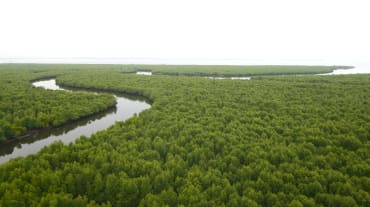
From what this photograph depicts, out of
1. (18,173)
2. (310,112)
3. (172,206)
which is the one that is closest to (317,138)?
(310,112)

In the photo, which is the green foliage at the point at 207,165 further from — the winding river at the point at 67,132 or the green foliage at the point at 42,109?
the green foliage at the point at 42,109

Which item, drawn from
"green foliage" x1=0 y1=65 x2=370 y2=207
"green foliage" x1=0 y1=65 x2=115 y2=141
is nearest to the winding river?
"green foliage" x1=0 y1=65 x2=115 y2=141

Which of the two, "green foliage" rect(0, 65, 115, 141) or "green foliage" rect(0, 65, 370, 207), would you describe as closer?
"green foliage" rect(0, 65, 370, 207)

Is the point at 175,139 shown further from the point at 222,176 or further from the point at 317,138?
the point at 317,138

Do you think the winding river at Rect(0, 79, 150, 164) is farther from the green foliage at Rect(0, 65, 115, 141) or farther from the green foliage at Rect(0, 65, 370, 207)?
the green foliage at Rect(0, 65, 370, 207)

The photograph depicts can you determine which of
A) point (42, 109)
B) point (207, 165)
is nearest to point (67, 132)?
point (42, 109)

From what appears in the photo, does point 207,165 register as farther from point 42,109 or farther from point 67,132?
point 42,109
